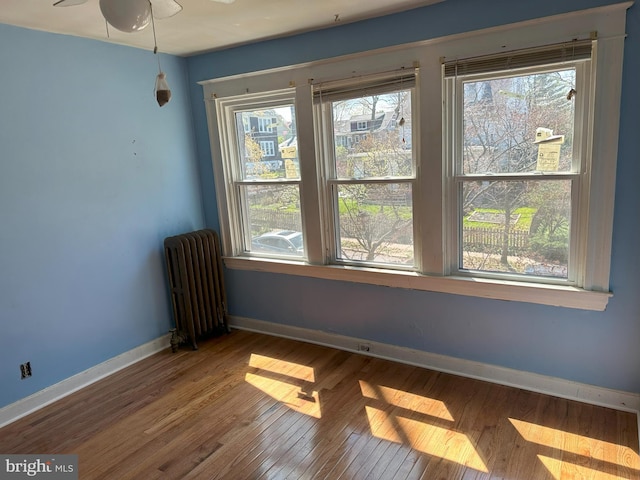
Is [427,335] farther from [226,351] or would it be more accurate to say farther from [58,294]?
[58,294]

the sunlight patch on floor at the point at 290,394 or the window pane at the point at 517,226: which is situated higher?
the window pane at the point at 517,226

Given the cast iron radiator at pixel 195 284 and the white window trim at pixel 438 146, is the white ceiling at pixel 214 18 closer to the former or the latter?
the white window trim at pixel 438 146

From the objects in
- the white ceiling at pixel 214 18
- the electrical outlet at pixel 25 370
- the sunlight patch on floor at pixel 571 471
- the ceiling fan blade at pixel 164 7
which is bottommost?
the sunlight patch on floor at pixel 571 471

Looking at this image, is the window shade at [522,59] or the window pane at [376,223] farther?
the window pane at [376,223]

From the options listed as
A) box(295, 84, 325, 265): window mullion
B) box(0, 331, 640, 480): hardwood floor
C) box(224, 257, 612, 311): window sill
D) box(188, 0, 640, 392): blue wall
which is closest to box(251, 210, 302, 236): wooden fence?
box(295, 84, 325, 265): window mullion

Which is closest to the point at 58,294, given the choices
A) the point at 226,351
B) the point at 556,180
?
the point at 226,351

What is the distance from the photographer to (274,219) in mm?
3830

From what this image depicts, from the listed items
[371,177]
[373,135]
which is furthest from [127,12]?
[371,177]

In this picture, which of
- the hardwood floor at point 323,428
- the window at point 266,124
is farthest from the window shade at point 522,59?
the hardwood floor at point 323,428

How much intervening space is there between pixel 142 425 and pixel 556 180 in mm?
2867

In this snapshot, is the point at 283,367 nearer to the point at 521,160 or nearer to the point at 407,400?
the point at 407,400

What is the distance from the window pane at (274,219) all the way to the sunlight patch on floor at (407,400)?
1268mm

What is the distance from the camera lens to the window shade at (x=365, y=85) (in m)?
2.93

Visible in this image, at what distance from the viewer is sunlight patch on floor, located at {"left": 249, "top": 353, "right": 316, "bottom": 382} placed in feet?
10.5
